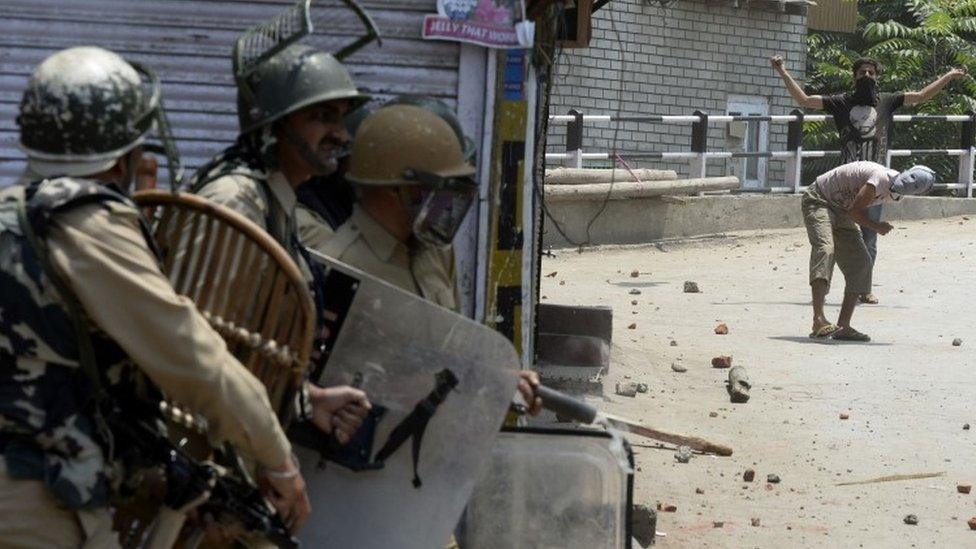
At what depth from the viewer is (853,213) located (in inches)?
483

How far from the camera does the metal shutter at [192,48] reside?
757cm

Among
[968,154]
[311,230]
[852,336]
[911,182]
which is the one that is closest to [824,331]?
[852,336]

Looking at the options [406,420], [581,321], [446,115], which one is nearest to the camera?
[406,420]

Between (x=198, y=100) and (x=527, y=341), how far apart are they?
1.79 meters

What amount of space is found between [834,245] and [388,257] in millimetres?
9080

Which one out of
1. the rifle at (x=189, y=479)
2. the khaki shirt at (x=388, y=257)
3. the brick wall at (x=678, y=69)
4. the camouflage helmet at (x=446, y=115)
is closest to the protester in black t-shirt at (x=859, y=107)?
the brick wall at (x=678, y=69)

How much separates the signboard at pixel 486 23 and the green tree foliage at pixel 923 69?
1956cm

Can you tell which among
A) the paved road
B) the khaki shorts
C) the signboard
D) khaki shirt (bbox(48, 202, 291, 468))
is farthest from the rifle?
the khaki shorts

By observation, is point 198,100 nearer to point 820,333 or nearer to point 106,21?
point 106,21

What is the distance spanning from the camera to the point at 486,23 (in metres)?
7.38

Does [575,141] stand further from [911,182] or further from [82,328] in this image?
[82,328]

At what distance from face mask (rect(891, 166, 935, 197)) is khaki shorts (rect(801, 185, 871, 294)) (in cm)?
43

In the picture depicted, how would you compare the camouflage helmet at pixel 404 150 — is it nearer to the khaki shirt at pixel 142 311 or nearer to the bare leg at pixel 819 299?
the khaki shirt at pixel 142 311

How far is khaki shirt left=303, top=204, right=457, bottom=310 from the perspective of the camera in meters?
4.08
